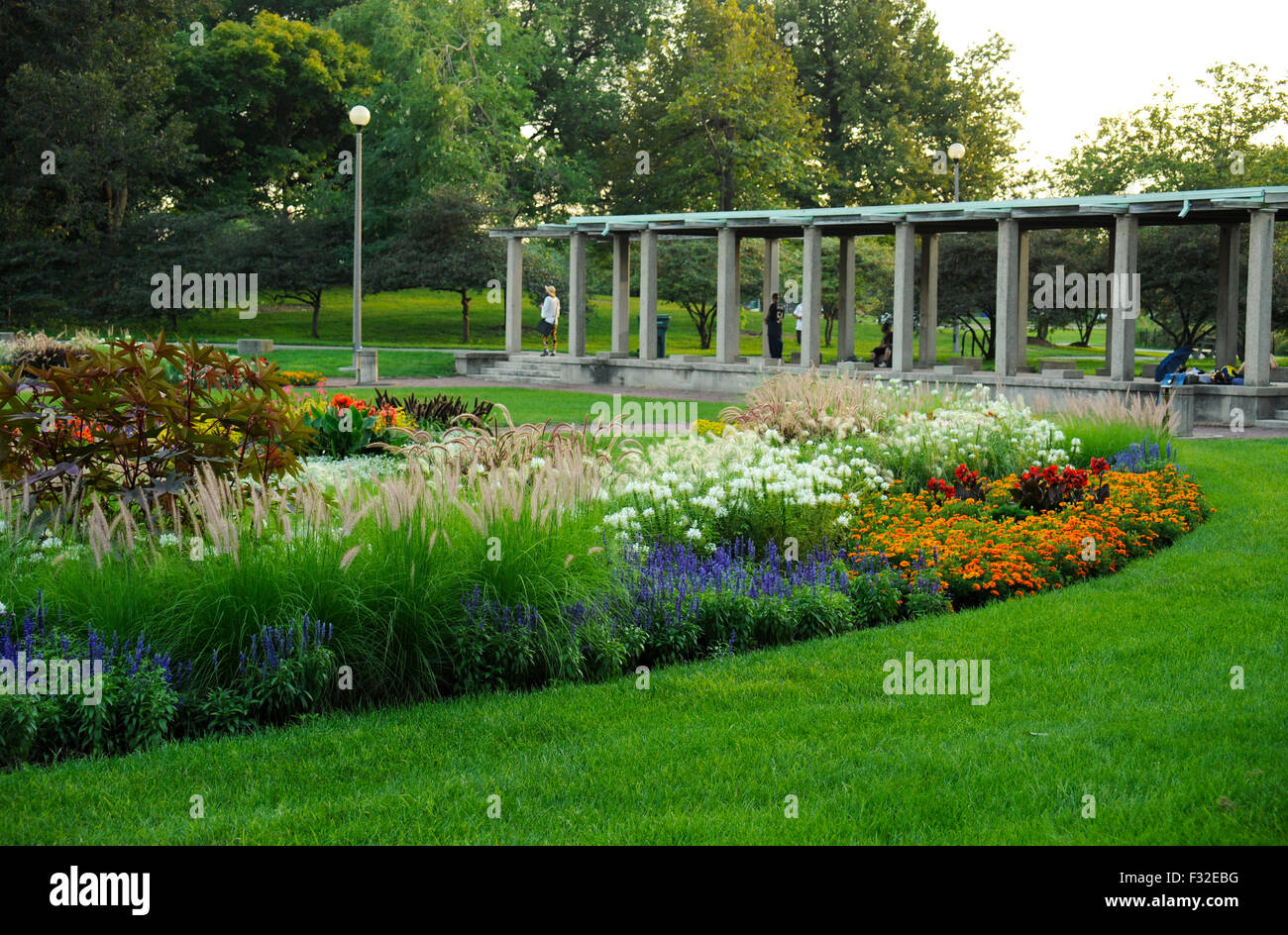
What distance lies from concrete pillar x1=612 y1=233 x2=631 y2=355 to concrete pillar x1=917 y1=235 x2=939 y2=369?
7311mm

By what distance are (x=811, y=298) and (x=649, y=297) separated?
4.62 metres

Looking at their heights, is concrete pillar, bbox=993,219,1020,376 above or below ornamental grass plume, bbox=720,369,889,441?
above

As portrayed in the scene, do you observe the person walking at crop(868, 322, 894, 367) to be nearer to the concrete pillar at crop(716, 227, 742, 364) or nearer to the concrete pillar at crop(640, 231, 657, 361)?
the concrete pillar at crop(716, 227, 742, 364)

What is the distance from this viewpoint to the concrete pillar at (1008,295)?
82.2ft

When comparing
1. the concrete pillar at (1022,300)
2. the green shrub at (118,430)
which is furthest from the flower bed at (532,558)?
the concrete pillar at (1022,300)

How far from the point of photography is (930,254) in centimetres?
3069

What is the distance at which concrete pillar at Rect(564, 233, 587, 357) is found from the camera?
32581 mm

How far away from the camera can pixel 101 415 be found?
23.3 feet

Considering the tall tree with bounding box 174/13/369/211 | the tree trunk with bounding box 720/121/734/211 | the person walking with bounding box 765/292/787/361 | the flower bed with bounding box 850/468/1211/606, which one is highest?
the tall tree with bounding box 174/13/369/211

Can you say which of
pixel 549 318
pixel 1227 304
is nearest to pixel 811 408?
pixel 1227 304

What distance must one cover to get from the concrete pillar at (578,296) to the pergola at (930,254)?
3 centimetres

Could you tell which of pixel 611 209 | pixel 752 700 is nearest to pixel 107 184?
pixel 611 209

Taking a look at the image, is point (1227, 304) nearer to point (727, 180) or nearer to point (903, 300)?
point (903, 300)

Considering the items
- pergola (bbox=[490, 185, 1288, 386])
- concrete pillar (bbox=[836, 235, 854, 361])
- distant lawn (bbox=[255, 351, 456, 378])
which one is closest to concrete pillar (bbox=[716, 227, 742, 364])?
pergola (bbox=[490, 185, 1288, 386])
